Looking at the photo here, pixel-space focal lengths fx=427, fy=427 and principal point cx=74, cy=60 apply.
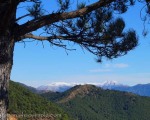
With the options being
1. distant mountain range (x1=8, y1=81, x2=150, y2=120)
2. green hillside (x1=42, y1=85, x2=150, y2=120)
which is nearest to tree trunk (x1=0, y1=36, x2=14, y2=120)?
distant mountain range (x1=8, y1=81, x2=150, y2=120)

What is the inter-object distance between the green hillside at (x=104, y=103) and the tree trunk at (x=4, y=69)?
139495 mm

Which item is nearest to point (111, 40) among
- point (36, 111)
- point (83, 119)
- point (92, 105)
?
point (36, 111)

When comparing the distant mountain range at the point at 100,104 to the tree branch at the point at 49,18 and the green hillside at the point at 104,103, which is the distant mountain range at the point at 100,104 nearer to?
the green hillside at the point at 104,103

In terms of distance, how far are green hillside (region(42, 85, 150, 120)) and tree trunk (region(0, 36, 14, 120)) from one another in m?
139

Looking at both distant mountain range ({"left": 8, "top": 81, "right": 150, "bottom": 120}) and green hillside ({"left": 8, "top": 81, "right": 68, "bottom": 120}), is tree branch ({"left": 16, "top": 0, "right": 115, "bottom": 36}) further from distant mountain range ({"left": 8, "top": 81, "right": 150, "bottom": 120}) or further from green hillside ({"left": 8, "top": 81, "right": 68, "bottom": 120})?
distant mountain range ({"left": 8, "top": 81, "right": 150, "bottom": 120})

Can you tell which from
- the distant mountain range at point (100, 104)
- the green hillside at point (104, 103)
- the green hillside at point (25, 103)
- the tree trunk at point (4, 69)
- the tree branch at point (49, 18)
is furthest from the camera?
the green hillside at point (104, 103)

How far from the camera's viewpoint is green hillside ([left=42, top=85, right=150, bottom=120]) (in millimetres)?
153750

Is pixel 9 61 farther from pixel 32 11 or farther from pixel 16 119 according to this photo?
pixel 16 119

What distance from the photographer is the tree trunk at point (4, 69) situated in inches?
253

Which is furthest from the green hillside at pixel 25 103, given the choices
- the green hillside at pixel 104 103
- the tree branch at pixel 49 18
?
the green hillside at pixel 104 103

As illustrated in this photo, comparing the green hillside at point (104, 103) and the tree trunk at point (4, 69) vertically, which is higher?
the green hillside at point (104, 103)

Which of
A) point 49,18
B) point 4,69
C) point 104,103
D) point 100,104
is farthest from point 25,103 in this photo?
point 104,103

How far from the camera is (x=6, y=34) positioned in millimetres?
6539

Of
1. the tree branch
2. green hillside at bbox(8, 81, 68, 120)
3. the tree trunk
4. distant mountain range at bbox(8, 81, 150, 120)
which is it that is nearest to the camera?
the tree trunk
